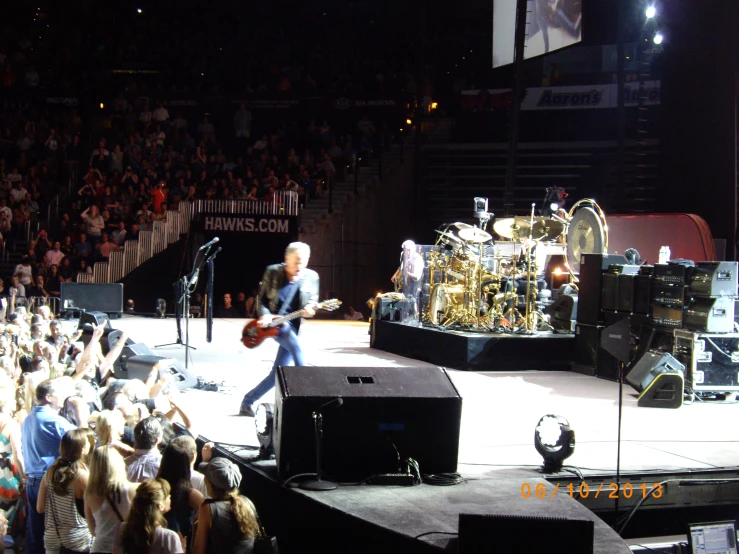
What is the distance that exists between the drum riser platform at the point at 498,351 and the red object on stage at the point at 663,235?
4044mm

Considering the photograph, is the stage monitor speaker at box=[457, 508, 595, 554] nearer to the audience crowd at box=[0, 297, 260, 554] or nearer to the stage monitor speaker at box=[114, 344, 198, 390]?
the audience crowd at box=[0, 297, 260, 554]

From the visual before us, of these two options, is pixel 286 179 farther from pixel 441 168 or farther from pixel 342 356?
pixel 342 356

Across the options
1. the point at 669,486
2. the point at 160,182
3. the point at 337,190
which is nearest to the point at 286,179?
the point at 337,190

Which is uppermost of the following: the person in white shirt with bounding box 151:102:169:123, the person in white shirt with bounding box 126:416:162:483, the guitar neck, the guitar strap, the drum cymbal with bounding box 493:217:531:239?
the person in white shirt with bounding box 151:102:169:123

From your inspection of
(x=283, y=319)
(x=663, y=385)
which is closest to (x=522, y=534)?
(x=283, y=319)

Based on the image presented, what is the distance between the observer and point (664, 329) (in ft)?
32.7

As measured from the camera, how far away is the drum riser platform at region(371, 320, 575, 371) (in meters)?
11.4

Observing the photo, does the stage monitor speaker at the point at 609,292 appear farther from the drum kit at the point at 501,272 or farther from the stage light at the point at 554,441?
the stage light at the point at 554,441

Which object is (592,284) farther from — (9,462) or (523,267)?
(9,462)

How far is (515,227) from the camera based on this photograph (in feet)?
41.4

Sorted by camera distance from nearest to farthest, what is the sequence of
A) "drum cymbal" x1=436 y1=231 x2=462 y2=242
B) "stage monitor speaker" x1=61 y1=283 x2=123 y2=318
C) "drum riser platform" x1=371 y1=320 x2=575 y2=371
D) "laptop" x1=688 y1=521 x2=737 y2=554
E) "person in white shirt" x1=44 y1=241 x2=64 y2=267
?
1. "laptop" x1=688 y1=521 x2=737 y2=554
2. "drum riser platform" x1=371 y1=320 x2=575 y2=371
3. "drum cymbal" x1=436 y1=231 x2=462 y2=242
4. "stage monitor speaker" x1=61 y1=283 x2=123 y2=318
5. "person in white shirt" x1=44 y1=241 x2=64 y2=267

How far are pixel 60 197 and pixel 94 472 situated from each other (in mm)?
17566

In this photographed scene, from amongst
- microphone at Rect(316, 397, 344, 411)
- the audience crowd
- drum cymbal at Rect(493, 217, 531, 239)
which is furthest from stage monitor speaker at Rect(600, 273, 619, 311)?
microphone at Rect(316, 397, 344, 411)
